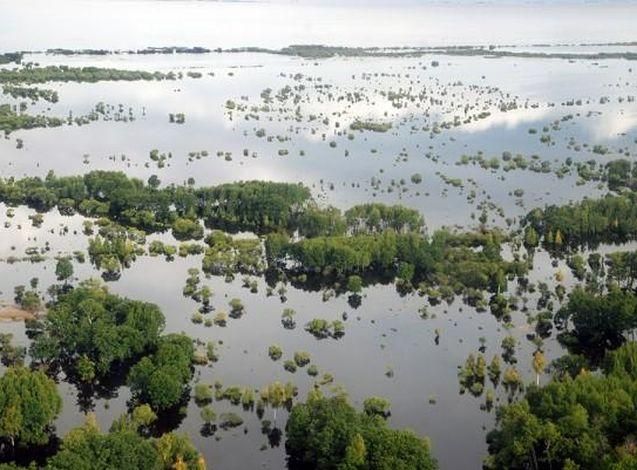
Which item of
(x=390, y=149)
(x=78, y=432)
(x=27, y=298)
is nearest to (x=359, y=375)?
(x=78, y=432)

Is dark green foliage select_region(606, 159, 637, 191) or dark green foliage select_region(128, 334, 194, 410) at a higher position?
dark green foliage select_region(606, 159, 637, 191)

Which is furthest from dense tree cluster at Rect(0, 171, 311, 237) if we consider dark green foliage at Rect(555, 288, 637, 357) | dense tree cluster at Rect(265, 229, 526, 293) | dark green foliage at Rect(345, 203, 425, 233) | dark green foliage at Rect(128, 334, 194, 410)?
dark green foliage at Rect(555, 288, 637, 357)

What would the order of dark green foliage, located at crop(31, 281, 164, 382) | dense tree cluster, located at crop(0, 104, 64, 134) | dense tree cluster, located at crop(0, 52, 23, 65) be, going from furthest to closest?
1. dense tree cluster, located at crop(0, 52, 23, 65)
2. dense tree cluster, located at crop(0, 104, 64, 134)
3. dark green foliage, located at crop(31, 281, 164, 382)

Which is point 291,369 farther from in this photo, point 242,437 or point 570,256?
point 570,256

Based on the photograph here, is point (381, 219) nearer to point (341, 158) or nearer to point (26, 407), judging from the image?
point (341, 158)

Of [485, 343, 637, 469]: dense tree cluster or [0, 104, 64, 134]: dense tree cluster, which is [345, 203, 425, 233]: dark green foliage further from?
[0, 104, 64, 134]: dense tree cluster

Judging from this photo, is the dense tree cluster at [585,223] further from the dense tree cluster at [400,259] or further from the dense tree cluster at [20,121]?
the dense tree cluster at [20,121]

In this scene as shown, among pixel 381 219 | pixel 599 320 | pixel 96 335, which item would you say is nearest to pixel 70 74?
pixel 381 219
